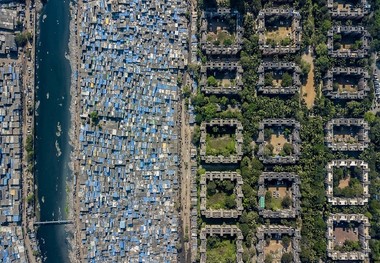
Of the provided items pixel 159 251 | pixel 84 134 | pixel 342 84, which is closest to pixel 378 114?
pixel 342 84

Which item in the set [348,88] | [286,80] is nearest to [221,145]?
[286,80]

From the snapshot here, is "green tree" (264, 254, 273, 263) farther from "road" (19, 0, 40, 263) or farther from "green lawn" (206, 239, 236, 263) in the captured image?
"road" (19, 0, 40, 263)

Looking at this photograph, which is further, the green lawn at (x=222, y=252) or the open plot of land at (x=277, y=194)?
the open plot of land at (x=277, y=194)

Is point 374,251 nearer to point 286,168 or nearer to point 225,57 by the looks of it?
point 286,168

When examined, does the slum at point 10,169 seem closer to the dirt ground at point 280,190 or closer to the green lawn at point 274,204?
the green lawn at point 274,204

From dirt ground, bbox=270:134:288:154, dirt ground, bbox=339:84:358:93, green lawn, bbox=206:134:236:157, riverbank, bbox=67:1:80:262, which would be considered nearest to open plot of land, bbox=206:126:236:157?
green lawn, bbox=206:134:236:157

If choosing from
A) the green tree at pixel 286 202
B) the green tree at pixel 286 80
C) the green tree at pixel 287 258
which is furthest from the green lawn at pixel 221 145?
the green tree at pixel 287 258
